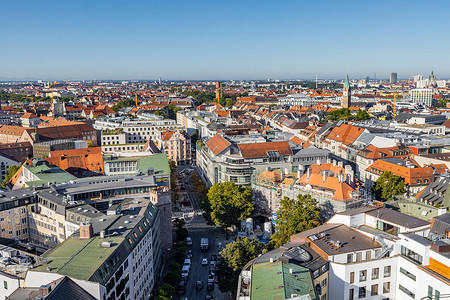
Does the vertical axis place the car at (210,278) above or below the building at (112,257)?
below

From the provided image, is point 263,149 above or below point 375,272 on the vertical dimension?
above

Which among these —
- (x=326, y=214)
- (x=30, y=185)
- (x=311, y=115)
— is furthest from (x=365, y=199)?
(x=311, y=115)

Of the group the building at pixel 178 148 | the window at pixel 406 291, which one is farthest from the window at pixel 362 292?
the building at pixel 178 148

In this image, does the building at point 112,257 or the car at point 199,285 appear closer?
the building at point 112,257

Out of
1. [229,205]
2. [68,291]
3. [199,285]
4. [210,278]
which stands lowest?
[199,285]

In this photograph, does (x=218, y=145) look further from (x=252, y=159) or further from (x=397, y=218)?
(x=397, y=218)

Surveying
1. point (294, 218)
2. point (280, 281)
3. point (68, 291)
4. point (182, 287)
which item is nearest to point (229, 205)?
point (294, 218)

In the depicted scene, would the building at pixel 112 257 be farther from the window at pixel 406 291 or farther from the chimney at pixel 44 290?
the window at pixel 406 291
